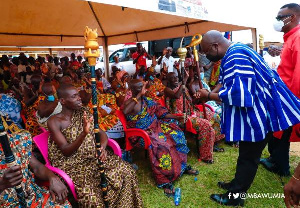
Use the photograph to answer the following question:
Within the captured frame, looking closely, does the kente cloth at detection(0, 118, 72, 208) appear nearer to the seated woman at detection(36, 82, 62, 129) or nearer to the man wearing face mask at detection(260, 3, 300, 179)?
the seated woman at detection(36, 82, 62, 129)

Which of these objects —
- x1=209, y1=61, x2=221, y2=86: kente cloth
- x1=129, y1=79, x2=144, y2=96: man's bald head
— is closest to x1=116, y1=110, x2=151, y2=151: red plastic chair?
x1=129, y1=79, x2=144, y2=96: man's bald head

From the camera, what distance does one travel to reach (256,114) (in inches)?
90.7

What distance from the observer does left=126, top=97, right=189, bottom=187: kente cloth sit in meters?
3.00

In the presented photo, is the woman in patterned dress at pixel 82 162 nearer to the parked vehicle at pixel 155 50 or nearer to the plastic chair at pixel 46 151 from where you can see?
the plastic chair at pixel 46 151

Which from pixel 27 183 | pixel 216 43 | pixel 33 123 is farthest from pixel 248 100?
pixel 33 123

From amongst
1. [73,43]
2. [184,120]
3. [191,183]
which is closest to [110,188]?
[191,183]

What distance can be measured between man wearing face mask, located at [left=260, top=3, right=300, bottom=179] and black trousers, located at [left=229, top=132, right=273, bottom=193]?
79 cm

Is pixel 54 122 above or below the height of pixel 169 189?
above

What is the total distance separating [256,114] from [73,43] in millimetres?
6045

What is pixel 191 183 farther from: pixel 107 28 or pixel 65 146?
pixel 107 28

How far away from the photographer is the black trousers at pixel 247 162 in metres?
2.47

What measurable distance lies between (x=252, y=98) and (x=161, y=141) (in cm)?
138

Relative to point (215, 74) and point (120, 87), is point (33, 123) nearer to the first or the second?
point (120, 87)

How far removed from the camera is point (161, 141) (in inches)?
124
